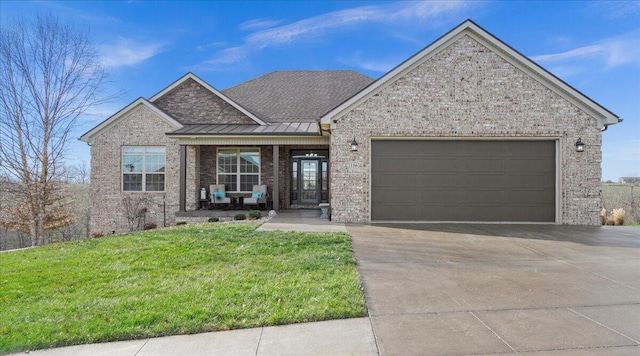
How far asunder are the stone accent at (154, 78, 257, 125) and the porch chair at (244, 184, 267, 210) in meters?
3.46

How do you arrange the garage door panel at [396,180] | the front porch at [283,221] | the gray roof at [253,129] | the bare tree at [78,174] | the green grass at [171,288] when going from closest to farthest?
the green grass at [171,288]
the front porch at [283,221]
the garage door panel at [396,180]
the gray roof at [253,129]
the bare tree at [78,174]

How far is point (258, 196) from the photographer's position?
1366cm

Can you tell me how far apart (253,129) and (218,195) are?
10.2 ft

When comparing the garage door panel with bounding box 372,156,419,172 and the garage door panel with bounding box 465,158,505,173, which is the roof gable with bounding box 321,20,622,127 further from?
the garage door panel with bounding box 465,158,505,173

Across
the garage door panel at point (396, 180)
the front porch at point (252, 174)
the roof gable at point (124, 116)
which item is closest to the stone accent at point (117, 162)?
the roof gable at point (124, 116)

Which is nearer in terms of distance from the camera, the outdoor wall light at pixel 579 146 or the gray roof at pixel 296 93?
the outdoor wall light at pixel 579 146

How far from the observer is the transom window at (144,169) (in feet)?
46.0

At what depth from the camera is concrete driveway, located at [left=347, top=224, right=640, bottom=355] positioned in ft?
10.5

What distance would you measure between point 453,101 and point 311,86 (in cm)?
941

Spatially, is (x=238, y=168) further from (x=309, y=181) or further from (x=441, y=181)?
(x=441, y=181)

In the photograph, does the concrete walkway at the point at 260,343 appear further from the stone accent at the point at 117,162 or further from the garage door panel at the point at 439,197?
the stone accent at the point at 117,162

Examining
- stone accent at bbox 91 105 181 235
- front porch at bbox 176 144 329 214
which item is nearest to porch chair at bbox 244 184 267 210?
front porch at bbox 176 144 329 214

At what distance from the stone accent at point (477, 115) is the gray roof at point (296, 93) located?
198 inches

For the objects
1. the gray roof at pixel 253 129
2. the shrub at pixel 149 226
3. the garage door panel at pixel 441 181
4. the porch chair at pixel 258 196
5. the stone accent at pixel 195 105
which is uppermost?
the stone accent at pixel 195 105
